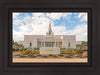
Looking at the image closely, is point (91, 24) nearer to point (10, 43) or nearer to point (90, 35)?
point (90, 35)

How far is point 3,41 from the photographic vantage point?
841 millimetres
